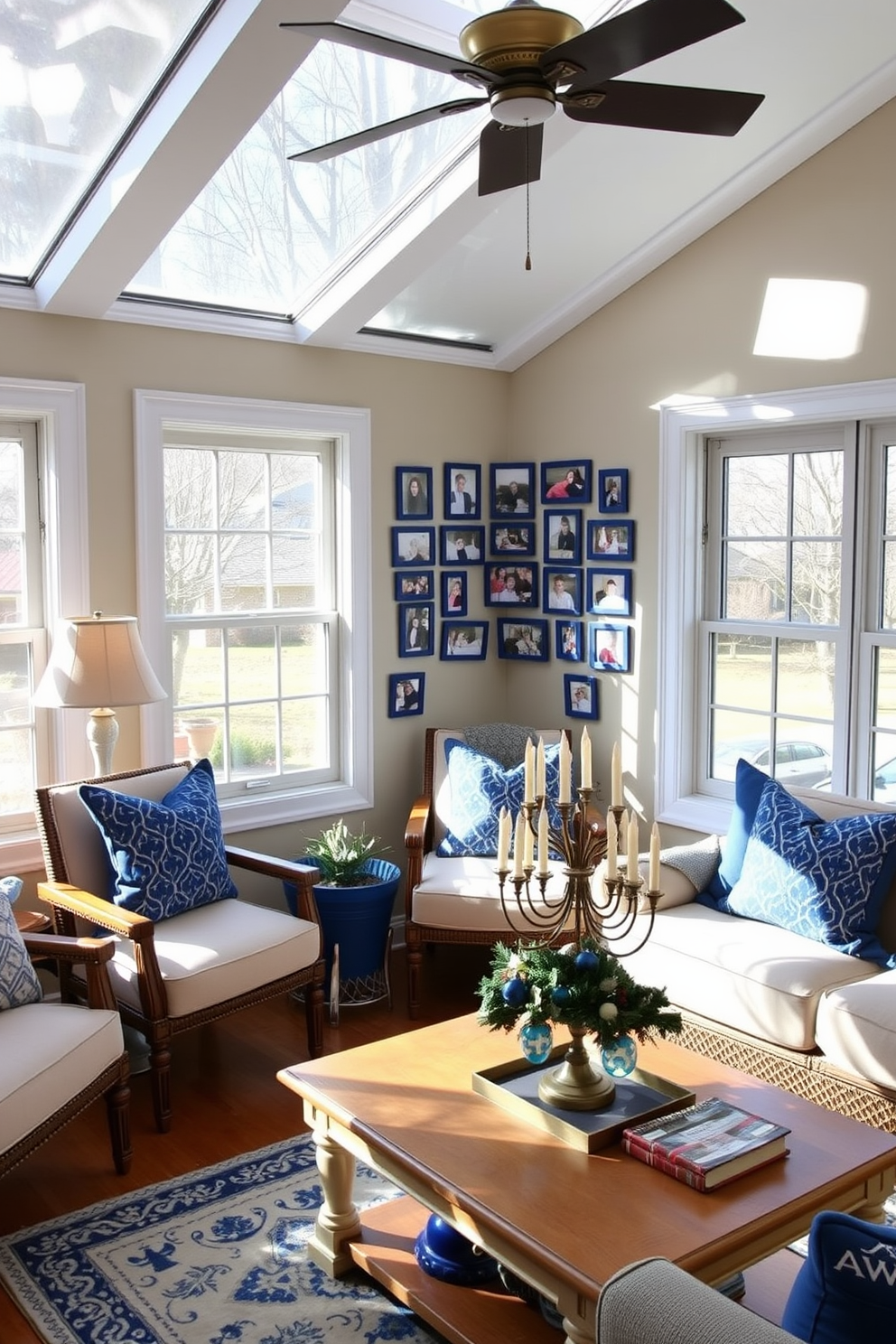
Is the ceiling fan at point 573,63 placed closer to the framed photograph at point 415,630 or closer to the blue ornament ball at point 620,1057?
the blue ornament ball at point 620,1057

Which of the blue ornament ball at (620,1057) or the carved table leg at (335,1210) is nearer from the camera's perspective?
the blue ornament ball at (620,1057)

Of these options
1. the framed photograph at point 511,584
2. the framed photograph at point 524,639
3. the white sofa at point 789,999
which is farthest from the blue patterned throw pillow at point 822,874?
the framed photograph at point 511,584

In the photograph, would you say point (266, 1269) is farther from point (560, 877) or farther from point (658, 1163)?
point (560, 877)

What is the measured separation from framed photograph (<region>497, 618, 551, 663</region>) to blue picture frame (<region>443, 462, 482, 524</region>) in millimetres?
511

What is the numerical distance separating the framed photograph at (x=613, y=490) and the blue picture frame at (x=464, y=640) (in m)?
0.79

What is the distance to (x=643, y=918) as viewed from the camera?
4.09 meters

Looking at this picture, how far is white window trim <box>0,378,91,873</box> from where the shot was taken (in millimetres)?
4160

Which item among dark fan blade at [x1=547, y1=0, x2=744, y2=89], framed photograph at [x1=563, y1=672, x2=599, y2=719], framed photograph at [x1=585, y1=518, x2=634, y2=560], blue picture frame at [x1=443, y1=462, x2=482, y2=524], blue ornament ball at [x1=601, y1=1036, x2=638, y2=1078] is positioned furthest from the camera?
blue picture frame at [x1=443, y1=462, x2=482, y2=524]

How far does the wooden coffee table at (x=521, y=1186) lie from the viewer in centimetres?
226

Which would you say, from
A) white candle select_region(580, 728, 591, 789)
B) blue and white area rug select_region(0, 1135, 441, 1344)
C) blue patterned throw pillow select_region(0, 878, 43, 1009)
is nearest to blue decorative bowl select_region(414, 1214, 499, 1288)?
blue and white area rug select_region(0, 1135, 441, 1344)

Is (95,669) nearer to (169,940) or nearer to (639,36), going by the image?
(169,940)

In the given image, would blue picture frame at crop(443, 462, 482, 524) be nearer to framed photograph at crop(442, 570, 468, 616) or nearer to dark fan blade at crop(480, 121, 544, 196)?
framed photograph at crop(442, 570, 468, 616)

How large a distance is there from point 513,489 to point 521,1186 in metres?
3.50

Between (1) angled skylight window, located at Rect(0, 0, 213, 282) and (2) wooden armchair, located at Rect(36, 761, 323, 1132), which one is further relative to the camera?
(2) wooden armchair, located at Rect(36, 761, 323, 1132)
